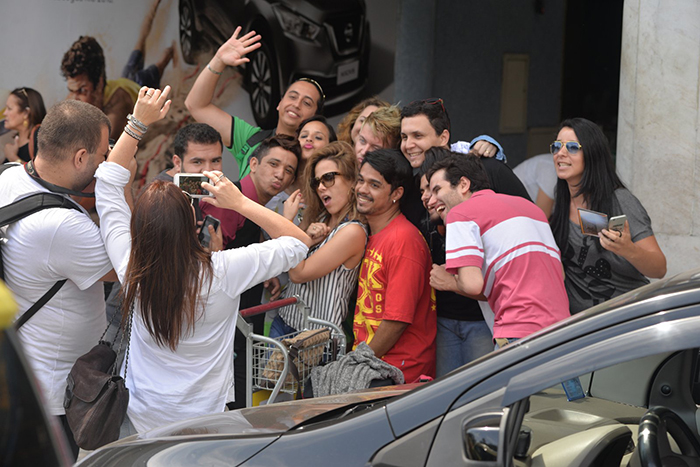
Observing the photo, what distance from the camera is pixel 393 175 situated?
169 inches

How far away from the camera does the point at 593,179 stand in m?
4.09

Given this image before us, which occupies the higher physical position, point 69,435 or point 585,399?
point 585,399

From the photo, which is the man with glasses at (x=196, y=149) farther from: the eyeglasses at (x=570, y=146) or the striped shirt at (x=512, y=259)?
the eyeglasses at (x=570, y=146)

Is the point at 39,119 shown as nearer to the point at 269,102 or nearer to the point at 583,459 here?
the point at 269,102

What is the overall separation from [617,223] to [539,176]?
1204 mm

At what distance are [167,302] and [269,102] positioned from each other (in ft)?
20.9

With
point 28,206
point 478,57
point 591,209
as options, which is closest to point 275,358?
point 28,206

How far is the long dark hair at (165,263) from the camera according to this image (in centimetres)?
A: 307

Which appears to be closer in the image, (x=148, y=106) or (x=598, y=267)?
(x=148, y=106)

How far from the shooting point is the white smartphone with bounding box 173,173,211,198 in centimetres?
371

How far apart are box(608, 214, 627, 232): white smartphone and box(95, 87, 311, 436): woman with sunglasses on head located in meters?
1.55

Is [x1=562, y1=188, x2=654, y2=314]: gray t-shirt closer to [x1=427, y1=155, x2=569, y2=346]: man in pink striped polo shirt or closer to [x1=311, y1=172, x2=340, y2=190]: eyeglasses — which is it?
[x1=427, y1=155, x2=569, y2=346]: man in pink striped polo shirt

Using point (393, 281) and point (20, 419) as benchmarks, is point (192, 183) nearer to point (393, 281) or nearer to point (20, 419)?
point (393, 281)

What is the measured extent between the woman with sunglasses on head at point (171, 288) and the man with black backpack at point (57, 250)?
127mm
